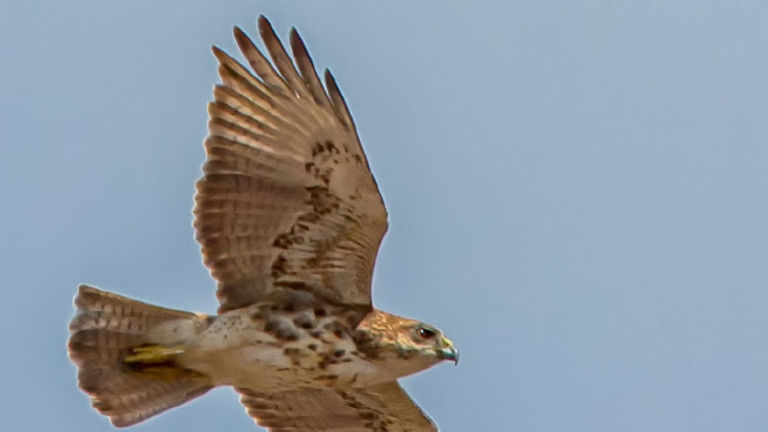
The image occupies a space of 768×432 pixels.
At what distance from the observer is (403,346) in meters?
12.7

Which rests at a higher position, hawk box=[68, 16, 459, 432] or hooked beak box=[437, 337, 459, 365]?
hawk box=[68, 16, 459, 432]

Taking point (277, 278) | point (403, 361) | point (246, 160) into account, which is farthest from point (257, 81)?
point (403, 361)

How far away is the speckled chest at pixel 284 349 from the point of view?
12.7 metres

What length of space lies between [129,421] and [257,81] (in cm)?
277

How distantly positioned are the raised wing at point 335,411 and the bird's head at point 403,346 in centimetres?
103

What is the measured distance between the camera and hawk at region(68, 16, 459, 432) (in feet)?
41.8

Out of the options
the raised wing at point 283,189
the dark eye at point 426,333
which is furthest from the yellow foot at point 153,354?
the dark eye at point 426,333

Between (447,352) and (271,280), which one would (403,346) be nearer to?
(447,352)

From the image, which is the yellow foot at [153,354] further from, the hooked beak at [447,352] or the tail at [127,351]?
the hooked beak at [447,352]

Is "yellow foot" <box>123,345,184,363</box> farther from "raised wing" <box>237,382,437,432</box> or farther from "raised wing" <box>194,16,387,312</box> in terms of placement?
"raised wing" <box>237,382,437,432</box>

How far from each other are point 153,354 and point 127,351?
0.73ft

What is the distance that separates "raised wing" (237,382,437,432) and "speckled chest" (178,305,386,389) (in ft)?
3.36

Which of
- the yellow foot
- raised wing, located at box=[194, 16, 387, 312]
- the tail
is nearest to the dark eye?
raised wing, located at box=[194, 16, 387, 312]

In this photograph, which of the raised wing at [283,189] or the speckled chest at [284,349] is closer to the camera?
the speckled chest at [284,349]
